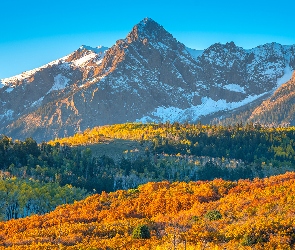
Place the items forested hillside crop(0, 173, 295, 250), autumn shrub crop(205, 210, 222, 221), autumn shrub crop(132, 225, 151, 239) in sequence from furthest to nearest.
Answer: autumn shrub crop(205, 210, 222, 221) < autumn shrub crop(132, 225, 151, 239) < forested hillside crop(0, 173, 295, 250)

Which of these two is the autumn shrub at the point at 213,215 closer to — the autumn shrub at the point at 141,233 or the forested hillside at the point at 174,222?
the forested hillside at the point at 174,222

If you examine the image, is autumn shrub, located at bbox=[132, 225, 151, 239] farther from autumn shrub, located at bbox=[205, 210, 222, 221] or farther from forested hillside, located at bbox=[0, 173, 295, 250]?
autumn shrub, located at bbox=[205, 210, 222, 221]

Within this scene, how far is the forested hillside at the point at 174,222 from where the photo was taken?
49125mm

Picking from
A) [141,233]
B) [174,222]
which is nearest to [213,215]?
[174,222]

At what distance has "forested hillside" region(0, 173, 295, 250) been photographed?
1934 inches

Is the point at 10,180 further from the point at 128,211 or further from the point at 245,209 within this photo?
the point at 245,209

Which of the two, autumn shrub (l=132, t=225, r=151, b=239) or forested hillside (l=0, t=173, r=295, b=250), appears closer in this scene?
forested hillside (l=0, t=173, r=295, b=250)

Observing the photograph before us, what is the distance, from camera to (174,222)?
64.1m

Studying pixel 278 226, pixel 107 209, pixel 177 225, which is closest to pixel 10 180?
pixel 107 209

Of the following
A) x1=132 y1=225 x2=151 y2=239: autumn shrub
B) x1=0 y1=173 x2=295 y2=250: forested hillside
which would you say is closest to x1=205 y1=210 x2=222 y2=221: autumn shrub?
x1=0 y1=173 x2=295 y2=250: forested hillside

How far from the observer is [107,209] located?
8625cm

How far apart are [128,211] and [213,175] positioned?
12227 centimetres

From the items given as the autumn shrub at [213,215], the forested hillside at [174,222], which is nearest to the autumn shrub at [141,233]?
the forested hillside at [174,222]

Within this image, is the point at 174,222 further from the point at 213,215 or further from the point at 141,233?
the point at 141,233
